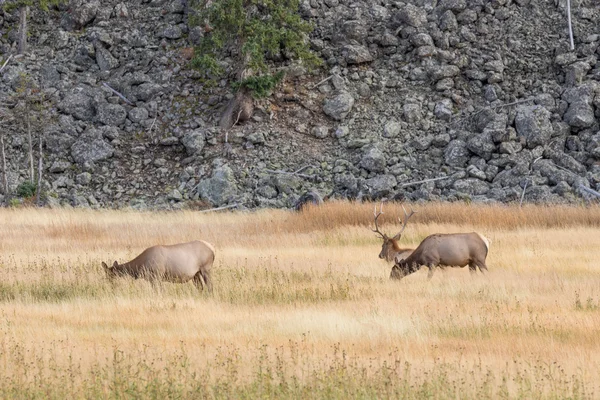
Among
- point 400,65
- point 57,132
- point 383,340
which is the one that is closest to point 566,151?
point 400,65

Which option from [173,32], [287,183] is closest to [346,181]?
[287,183]

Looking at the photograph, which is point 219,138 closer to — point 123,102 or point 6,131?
point 123,102

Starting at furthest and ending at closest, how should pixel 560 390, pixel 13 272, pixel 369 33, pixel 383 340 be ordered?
pixel 369 33, pixel 13 272, pixel 383 340, pixel 560 390

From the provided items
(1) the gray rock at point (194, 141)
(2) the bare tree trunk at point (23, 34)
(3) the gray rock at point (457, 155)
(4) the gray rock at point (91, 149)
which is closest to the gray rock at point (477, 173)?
(3) the gray rock at point (457, 155)

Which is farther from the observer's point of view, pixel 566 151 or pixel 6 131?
pixel 6 131

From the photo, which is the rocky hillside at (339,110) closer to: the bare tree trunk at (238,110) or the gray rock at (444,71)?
the gray rock at (444,71)

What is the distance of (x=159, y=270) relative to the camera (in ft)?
50.2

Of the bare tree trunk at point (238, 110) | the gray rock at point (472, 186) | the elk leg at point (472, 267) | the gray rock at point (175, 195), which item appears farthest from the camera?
the bare tree trunk at point (238, 110)

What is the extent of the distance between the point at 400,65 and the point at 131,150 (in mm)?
13895

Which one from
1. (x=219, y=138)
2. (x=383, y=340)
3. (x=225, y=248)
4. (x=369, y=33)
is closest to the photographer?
(x=383, y=340)

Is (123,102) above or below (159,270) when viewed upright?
above

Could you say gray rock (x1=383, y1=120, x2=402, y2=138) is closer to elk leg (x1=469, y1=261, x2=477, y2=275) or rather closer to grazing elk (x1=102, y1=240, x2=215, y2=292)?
elk leg (x1=469, y1=261, x2=477, y2=275)

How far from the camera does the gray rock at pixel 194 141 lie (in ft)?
135

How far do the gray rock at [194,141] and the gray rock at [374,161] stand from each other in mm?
7670
